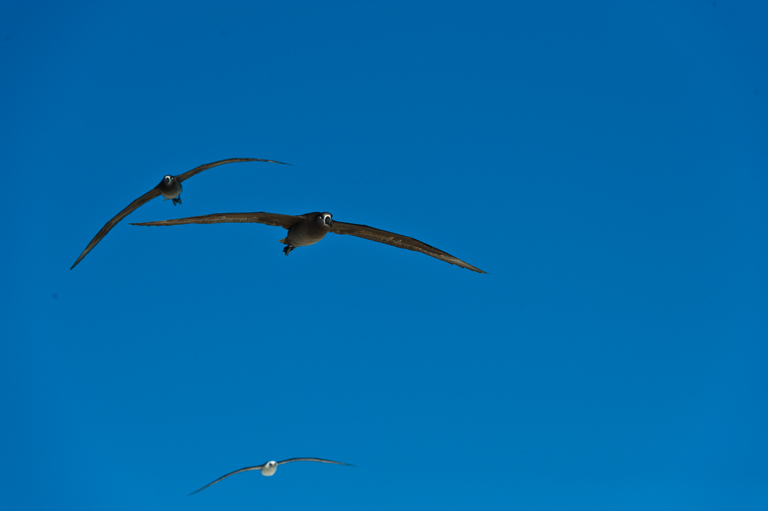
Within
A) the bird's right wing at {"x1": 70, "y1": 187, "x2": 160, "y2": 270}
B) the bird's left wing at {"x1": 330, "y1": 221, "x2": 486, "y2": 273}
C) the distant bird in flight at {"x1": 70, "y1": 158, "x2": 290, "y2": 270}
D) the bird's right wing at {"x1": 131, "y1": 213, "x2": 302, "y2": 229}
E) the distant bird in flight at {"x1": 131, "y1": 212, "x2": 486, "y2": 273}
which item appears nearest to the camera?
the bird's right wing at {"x1": 131, "y1": 213, "x2": 302, "y2": 229}

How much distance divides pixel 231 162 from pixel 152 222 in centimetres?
780

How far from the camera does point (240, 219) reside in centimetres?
1295

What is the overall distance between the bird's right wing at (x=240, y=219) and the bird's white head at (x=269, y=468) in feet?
46.4

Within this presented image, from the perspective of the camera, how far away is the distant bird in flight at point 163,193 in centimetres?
1611

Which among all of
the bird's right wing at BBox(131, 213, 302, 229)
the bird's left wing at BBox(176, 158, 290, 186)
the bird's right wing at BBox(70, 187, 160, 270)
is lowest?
the bird's right wing at BBox(131, 213, 302, 229)

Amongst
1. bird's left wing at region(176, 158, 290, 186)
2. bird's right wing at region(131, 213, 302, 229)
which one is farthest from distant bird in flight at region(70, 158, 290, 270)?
bird's right wing at region(131, 213, 302, 229)

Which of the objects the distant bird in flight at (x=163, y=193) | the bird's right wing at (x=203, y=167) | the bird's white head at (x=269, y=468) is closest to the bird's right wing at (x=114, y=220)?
the distant bird in flight at (x=163, y=193)

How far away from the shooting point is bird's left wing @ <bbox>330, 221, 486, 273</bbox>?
1405 centimetres

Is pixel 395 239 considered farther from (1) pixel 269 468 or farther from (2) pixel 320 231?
(1) pixel 269 468

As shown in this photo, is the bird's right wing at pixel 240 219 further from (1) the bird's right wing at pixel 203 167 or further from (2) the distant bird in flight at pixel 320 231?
(1) the bird's right wing at pixel 203 167

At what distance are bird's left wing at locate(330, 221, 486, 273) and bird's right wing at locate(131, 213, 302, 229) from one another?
1226 millimetres

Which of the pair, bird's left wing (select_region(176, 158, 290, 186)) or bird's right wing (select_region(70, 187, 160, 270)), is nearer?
bird's right wing (select_region(70, 187, 160, 270))

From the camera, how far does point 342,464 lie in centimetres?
2288

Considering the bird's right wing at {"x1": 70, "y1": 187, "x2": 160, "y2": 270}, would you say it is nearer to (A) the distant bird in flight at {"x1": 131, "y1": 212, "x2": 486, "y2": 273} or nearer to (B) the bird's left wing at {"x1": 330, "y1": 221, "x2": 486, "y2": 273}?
(A) the distant bird in flight at {"x1": 131, "y1": 212, "x2": 486, "y2": 273}
